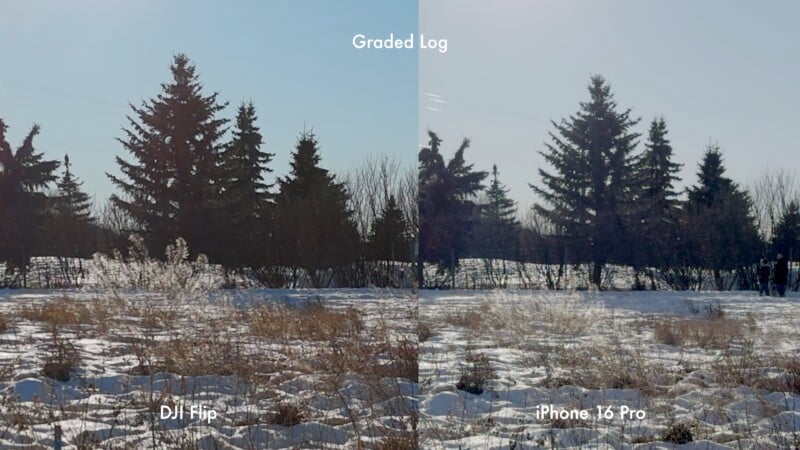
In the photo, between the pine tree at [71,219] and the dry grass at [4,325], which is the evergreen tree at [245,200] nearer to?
the pine tree at [71,219]

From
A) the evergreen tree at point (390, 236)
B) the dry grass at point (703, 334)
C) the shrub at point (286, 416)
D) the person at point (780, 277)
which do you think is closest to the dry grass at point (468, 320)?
the dry grass at point (703, 334)

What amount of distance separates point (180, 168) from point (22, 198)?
9.09 meters

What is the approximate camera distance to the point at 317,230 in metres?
20.6

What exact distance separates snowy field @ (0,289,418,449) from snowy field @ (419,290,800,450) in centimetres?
41

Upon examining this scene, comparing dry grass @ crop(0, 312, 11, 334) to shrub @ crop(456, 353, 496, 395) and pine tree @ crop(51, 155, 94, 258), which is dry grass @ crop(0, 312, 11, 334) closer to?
shrub @ crop(456, 353, 496, 395)

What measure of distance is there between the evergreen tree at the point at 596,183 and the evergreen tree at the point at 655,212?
51 centimetres

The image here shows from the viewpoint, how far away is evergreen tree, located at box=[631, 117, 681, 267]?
24516 mm

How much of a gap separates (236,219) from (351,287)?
4174mm

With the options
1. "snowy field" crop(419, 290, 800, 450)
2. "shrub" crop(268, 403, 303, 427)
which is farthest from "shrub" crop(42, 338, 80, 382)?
"snowy field" crop(419, 290, 800, 450)

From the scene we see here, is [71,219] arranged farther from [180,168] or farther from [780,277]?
[780,277]

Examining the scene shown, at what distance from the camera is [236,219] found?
2041 cm

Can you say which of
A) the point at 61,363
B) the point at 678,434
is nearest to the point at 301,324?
the point at 61,363

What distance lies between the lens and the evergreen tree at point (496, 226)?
23.8m

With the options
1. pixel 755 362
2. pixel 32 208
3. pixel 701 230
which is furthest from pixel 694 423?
pixel 32 208
